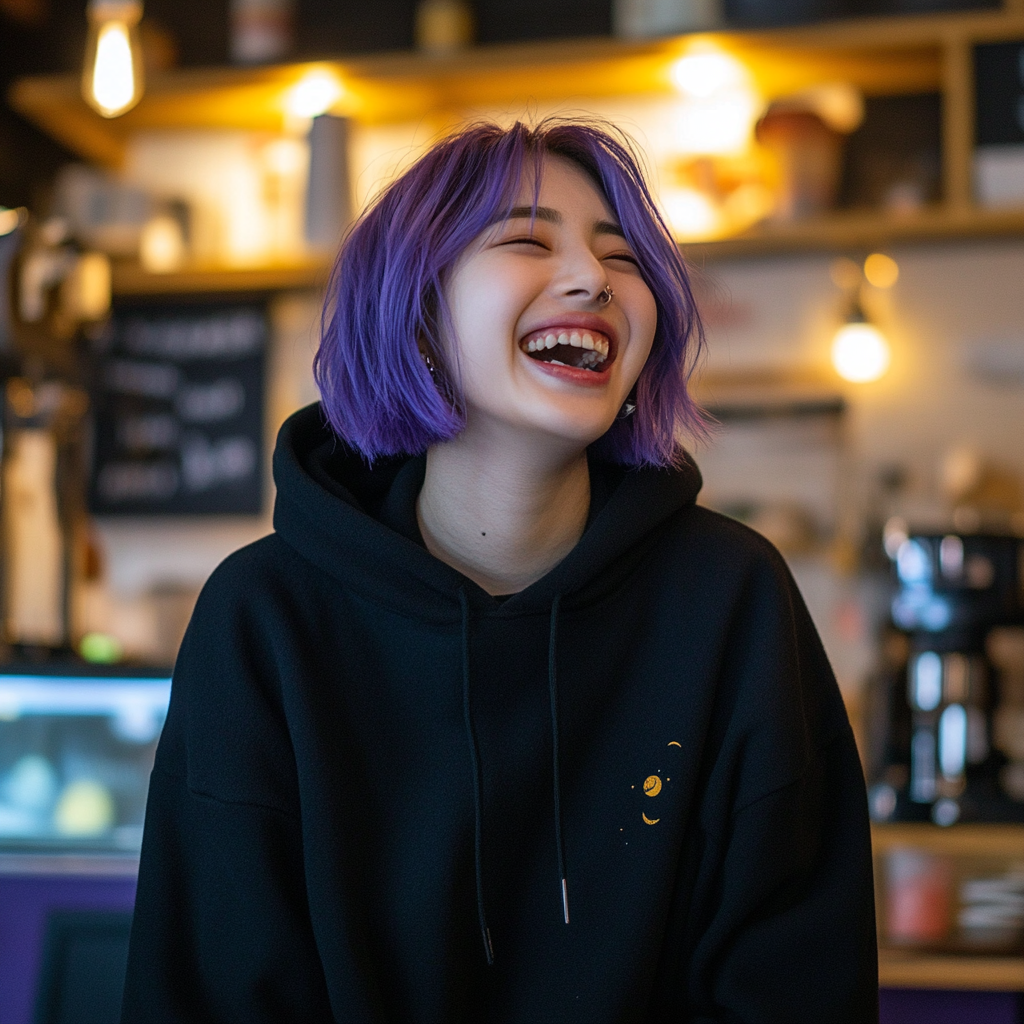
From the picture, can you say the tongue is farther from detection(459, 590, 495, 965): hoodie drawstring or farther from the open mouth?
detection(459, 590, 495, 965): hoodie drawstring

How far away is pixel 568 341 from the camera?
93cm

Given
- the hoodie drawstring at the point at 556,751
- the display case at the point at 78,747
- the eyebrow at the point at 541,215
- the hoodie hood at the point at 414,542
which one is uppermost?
the eyebrow at the point at 541,215

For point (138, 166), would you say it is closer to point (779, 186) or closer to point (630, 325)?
point (779, 186)

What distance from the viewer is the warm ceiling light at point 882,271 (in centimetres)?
253

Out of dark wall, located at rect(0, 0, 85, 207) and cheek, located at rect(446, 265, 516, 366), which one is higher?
dark wall, located at rect(0, 0, 85, 207)

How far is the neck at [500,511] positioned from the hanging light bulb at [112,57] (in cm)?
142

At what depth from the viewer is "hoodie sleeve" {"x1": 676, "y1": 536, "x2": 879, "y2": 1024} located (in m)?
0.92

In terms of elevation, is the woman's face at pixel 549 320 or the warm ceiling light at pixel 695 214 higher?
the warm ceiling light at pixel 695 214

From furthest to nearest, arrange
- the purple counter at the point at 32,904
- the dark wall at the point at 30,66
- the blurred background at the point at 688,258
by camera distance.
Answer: the dark wall at the point at 30,66, the blurred background at the point at 688,258, the purple counter at the point at 32,904

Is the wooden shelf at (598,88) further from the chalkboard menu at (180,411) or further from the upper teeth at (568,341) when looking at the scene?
the upper teeth at (568,341)

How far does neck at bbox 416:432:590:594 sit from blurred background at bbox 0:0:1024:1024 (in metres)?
0.86

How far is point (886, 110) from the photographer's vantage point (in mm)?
2617

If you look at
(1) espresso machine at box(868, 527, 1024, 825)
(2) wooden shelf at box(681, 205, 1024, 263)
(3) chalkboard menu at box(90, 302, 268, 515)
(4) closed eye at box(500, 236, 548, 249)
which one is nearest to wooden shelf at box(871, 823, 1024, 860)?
(1) espresso machine at box(868, 527, 1024, 825)

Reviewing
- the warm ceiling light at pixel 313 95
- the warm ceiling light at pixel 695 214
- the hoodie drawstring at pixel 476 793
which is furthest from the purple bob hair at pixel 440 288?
the warm ceiling light at pixel 313 95
